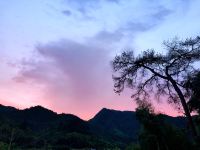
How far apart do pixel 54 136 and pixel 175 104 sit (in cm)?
17942

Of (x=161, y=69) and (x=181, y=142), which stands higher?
(x=161, y=69)

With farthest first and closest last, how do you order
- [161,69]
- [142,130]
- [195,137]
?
[142,130], [161,69], [195,137]

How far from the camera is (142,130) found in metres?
25.3

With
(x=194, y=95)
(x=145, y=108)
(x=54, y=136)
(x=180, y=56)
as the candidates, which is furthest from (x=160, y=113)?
(x=54, y=136)

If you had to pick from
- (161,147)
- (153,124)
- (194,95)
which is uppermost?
(194,95)

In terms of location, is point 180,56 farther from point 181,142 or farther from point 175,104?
point 181,142

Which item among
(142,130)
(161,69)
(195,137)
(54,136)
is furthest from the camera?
(54,136)

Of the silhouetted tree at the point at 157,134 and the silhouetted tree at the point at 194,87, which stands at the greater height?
the silhouetted tree at the point at 194,87

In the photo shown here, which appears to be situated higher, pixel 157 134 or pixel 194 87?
pixel 194 87

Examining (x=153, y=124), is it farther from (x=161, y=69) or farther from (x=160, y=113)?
(x=161, y=69)

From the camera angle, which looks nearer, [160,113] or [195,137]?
[195,137]

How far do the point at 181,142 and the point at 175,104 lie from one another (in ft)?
8.66

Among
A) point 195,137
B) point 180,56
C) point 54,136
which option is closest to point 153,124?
point 195,137

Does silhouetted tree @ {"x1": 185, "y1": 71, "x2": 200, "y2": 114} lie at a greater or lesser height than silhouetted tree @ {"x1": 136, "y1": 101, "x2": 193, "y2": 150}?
greater
